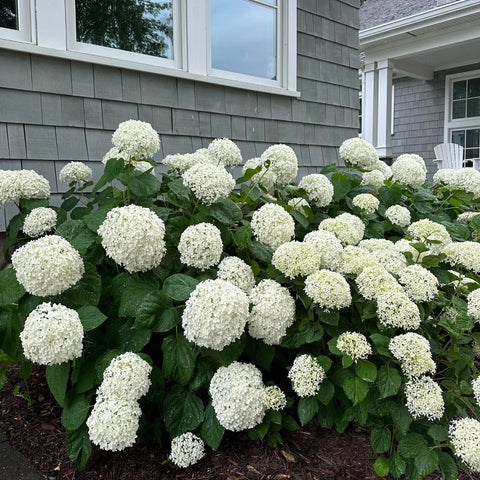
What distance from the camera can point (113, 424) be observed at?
1297mm

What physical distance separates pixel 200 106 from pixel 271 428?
94.0 inches

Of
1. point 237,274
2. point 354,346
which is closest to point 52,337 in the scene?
point 237,274

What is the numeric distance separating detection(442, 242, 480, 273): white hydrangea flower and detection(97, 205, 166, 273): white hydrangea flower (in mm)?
1091

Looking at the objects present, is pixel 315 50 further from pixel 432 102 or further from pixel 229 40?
pixel 432 102

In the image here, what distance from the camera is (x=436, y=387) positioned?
1.37 metres


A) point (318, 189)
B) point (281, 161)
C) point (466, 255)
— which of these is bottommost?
point (466, 255)

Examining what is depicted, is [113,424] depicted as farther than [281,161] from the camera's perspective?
No

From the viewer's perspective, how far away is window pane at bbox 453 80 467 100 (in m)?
8.12

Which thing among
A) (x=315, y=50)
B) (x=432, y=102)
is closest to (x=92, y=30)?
(x=315, y=50)

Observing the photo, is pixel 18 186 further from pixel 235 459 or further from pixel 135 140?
pixel 235 459

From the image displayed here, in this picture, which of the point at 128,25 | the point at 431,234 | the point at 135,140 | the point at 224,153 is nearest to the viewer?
the point at 135,140

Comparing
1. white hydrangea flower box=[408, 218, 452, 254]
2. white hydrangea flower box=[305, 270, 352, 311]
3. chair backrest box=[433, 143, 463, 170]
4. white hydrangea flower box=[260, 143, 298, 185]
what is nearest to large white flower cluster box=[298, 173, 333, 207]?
white hydrangea flower box=[260, 143, 298, 185]

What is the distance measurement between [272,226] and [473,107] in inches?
307

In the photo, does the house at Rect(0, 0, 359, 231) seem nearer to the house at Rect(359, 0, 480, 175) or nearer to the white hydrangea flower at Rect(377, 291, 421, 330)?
the white hydrangea flower at Rect(377, 291, 421, 330)
